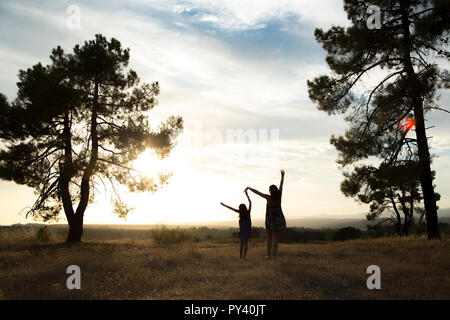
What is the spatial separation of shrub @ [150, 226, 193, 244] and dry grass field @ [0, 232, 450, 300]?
26.6 ft

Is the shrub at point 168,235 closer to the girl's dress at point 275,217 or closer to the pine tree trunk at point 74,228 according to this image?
the pine tree trunk at point 74,228

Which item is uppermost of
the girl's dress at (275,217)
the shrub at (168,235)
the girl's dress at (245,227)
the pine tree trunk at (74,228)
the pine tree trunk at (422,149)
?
the pine tree trunk at (422,149)

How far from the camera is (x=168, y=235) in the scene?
70.4ft

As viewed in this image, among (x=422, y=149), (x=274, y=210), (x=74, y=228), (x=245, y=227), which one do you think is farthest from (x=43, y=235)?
(x=422, y=149)

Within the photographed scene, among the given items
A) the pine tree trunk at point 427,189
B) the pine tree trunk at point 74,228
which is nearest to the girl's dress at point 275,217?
the pine tree trunk at point 427,189

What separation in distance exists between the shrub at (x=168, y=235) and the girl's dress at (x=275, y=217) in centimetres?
1210

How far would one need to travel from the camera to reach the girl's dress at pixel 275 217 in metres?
10.2

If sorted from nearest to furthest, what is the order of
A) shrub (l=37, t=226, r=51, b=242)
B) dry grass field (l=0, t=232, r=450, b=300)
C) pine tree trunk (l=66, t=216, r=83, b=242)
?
dry grass field (l=0, t=232, r=450, b=300) → pine tree trunk (l=66, t=216, r=83, b=242) → shrub (l=37, t=226, r=51, b=242)

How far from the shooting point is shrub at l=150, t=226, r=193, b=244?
69.5ft

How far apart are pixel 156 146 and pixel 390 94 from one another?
1210cm

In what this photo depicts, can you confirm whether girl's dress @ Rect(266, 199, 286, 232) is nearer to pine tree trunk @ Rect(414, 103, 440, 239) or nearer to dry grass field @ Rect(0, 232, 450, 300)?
dry grass field @ Rect(0, 232, 450, 300)

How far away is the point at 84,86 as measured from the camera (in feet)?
63.0

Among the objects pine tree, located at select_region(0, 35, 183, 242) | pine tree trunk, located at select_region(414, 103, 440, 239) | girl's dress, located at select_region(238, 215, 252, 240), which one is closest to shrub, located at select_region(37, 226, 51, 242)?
pine tree, located at select_region(0, 35, 183, 242)
